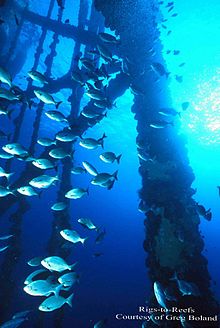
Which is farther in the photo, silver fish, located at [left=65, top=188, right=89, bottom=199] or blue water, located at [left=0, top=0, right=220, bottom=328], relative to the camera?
blue water, located at [left=0, top=0, right=220, bottom=328]

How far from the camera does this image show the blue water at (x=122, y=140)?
16078 mm

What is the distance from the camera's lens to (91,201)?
3406 inches

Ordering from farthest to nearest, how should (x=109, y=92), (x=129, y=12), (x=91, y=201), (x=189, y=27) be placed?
(x=91, y=201)
(x=189, y=27)
(x=109, y=92)
(x=129, y=12)

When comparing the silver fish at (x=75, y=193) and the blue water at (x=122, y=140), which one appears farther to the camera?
the blue water at (x=122, y=140)

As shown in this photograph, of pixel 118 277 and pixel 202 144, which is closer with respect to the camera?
pixel 202 144

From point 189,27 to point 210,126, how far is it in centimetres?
1143

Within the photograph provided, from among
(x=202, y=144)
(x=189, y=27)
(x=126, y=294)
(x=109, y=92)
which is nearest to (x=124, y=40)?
(x=109, y=92)

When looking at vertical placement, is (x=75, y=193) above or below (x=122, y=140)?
below

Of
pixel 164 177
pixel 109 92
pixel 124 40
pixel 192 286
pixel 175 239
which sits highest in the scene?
pixel 124 40

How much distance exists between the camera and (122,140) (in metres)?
35.4

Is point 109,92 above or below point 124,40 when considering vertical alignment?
below

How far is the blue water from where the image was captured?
1608 cm

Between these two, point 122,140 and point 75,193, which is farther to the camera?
point 122,140

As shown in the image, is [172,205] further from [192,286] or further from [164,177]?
[192,286]
